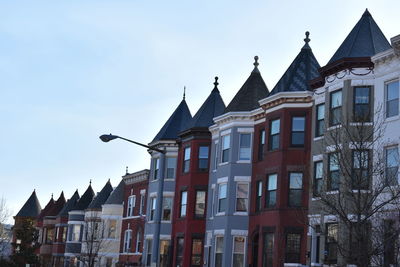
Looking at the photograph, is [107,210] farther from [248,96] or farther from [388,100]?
[388,100]

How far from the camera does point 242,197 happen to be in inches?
1647

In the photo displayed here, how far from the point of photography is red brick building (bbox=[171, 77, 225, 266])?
46500 millimetres

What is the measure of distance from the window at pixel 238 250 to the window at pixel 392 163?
1305 centimetres

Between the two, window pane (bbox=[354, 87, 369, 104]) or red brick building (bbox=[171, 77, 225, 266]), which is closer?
window pane (bbox=[354, 87, 369, 104])

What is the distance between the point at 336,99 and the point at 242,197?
1057cm

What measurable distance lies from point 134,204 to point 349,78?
31.2 metres

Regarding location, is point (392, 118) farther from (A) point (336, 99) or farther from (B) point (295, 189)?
(B) point (295, 189)

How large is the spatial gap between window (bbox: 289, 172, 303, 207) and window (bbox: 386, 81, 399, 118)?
707cm

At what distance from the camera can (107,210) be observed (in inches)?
2547

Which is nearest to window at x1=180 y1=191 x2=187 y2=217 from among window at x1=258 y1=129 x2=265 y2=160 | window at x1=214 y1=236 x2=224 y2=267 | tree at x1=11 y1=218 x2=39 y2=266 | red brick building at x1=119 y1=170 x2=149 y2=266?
window at x1=214 y1=236 x2=224 y2=267

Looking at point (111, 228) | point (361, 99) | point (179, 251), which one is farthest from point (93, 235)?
point (361, 99)

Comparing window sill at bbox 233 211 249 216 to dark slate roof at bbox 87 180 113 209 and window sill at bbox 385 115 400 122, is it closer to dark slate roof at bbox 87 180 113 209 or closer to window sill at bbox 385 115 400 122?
window sill at bbox 385 115 400 122

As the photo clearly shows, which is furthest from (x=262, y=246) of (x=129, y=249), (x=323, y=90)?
(x=129, y=249)

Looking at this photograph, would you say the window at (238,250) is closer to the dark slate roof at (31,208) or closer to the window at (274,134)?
the window at (274,134)
